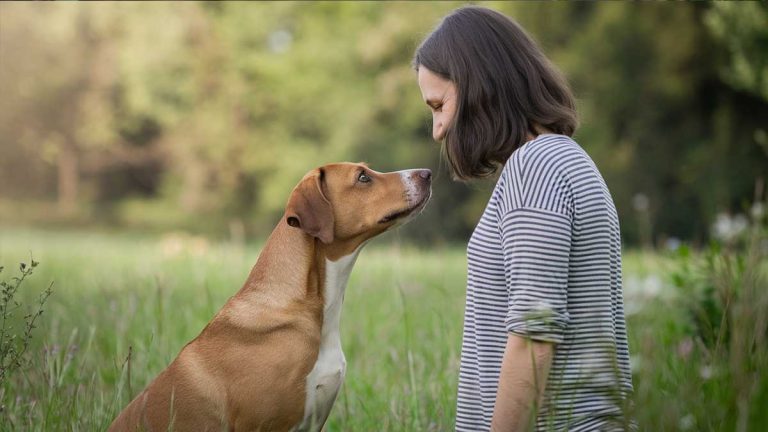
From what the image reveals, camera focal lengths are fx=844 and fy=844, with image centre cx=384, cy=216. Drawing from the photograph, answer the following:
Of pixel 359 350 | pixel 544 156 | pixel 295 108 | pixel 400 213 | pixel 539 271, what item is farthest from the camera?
pixel 295 108

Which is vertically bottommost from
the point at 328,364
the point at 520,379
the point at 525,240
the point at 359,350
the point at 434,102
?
the point at 359,350

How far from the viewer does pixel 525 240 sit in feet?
9.48

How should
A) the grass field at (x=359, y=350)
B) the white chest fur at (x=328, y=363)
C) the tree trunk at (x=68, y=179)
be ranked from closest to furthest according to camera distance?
the grass field at (x=359, y=350)
the white chest fur at (x=328, y=363)
the tree trunk at (x=68, y=179)

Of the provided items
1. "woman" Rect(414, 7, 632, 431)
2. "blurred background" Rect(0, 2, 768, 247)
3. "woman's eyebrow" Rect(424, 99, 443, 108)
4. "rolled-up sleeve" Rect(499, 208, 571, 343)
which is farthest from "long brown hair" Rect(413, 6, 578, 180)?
"blurred background" Rect(0, 2, 768, 247)

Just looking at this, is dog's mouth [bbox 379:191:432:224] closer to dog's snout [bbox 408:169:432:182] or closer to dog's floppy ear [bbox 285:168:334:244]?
dog's snout [bbox 408:169:432:182]

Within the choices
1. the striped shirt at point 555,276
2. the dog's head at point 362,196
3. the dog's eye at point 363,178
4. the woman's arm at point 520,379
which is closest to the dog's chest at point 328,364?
the dog's head at point 362,196

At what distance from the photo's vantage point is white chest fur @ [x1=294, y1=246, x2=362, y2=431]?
141 inches

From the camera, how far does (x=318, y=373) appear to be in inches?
142

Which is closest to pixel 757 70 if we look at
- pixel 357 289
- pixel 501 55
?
pixel 357 289

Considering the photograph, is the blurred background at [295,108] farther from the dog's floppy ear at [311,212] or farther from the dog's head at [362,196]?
the dog's floppy ear at [311,212]

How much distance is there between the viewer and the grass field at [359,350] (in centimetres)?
262

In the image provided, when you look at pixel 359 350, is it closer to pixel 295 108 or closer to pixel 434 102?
pixel 434 102

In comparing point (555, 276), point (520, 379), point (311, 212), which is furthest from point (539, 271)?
point (311, 212)

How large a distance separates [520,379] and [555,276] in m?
0.37
